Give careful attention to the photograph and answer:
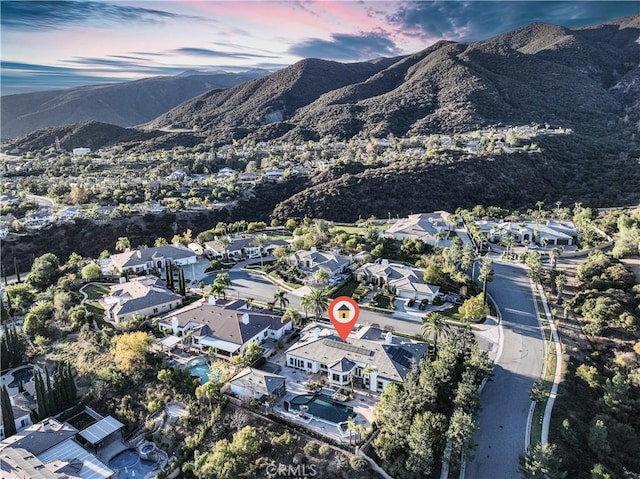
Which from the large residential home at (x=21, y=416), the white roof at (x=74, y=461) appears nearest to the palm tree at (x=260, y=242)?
the large residential home at (x=21, y=416)

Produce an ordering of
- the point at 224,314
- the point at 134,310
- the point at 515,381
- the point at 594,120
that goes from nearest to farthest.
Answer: the point at 515,381 < the point at 224,314 < the point at 134,310 < the point at 594,120

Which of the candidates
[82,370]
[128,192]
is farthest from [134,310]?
[128,192]

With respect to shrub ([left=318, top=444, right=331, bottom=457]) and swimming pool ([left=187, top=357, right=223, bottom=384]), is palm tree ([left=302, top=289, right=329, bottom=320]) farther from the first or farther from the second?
shrub ([left=318, top=444, right=331, bottom=457])

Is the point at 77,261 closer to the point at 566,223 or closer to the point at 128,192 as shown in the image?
the point at 128,192

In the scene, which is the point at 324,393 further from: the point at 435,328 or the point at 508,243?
the point at 508,243

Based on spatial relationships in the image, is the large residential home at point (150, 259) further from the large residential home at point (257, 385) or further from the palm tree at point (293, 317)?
the large residential home at point (257, 385)

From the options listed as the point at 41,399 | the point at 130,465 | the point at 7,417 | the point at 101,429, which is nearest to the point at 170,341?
the point at 101,429
